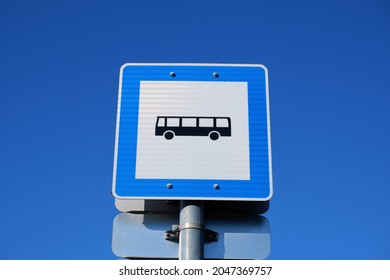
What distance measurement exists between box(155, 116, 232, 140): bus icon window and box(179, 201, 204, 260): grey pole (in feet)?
1.02

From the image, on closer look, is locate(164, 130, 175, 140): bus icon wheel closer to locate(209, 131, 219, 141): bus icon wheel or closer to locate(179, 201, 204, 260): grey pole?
locate(209, 131, 219, 141): bus icon wheel

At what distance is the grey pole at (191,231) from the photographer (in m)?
2.46

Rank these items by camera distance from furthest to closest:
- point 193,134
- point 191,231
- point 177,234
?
point 193,134, point 177,234, point 191,231

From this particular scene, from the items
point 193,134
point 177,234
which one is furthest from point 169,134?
point 177,234

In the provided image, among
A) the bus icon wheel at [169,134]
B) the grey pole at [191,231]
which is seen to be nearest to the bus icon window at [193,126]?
the bus icon wheel at [169,134]

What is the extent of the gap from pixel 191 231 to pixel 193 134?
0.46 meters

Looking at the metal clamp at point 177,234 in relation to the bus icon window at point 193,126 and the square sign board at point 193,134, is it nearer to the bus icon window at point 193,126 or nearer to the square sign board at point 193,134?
the square sign board at point 193,134

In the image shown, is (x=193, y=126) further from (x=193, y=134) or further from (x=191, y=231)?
(x=191, y=231)

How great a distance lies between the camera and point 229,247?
8.78 feet

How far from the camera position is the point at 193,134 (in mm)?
2738

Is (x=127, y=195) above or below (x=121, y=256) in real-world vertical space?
above
